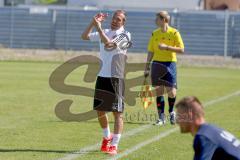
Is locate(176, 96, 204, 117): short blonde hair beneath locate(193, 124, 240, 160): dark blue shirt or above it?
above

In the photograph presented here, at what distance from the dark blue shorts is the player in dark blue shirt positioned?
335 inches

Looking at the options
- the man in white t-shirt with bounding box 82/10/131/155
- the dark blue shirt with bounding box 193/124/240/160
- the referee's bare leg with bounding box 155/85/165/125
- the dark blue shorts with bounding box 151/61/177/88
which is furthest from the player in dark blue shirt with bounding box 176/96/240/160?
the dark blue shorts with bounding box 151/61/177/88

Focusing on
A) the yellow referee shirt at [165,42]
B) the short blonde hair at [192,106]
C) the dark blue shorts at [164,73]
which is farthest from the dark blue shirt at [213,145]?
the dark blue shorts at [164,73]

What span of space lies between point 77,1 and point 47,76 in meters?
39.3

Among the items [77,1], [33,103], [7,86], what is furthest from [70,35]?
[33,103]

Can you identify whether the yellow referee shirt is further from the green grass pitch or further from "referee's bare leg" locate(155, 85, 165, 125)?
the green grass pitch

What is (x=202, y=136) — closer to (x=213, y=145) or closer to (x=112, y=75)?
(x=213, y=145)

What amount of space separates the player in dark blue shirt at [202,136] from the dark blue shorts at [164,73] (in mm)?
8503

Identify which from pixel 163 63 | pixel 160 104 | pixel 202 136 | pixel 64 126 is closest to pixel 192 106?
pixel 202 136

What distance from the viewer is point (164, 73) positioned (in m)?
15.2

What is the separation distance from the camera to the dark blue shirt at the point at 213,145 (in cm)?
650

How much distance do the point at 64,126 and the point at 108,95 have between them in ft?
10.1

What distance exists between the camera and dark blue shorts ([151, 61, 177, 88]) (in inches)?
596

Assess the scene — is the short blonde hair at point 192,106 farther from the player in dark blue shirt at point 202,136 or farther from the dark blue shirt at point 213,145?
the dark blue shirt at point 213,145
